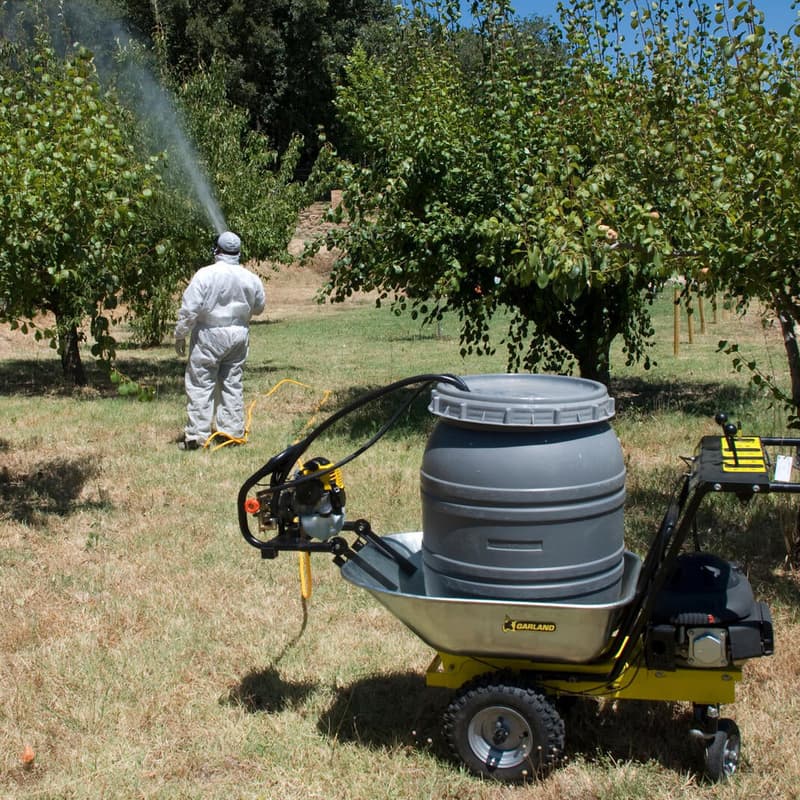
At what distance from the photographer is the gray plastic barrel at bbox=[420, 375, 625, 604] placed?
3262 mm

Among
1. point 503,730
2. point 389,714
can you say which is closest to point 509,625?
point 503,730

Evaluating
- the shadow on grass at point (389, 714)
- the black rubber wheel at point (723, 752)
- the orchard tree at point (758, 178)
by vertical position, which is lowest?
the shadow on grass at point (389, 714)

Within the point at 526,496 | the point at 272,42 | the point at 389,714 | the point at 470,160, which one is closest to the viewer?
the point at 526,496

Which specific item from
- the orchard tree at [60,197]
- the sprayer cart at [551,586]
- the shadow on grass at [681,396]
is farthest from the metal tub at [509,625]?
the shadow on grass at [681,396]

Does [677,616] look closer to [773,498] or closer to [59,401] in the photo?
[773,498]

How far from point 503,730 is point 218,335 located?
6087mm

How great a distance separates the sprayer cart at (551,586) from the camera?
10.7ft

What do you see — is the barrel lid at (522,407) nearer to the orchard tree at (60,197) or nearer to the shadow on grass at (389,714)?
the shadow on grass at (389,714)

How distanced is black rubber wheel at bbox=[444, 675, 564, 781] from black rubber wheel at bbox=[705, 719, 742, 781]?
1.65 ft

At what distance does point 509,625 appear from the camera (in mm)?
3326

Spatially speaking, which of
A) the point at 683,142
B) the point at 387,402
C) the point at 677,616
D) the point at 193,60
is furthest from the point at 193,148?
the point at 193,60

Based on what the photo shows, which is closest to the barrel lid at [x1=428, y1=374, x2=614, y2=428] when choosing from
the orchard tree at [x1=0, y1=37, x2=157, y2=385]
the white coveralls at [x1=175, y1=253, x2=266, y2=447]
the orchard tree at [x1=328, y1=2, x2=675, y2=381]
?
the orchard tree at [x1=0, y1=37, x2=157, y2=385]

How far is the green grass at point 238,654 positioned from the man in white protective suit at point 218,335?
360 millimetres

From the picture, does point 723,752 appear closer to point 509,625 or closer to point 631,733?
point 631,733
